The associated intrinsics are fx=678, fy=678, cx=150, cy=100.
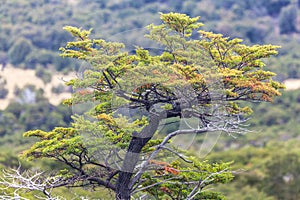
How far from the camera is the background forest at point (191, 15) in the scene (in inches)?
975

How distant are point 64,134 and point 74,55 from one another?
98cm

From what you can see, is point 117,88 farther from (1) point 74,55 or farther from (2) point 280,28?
(2) point 280,28

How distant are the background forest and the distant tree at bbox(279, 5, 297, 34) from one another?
0.07 m

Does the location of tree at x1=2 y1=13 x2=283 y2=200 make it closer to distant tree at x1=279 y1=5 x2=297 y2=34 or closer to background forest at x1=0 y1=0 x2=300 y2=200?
background forest at x1=0 y1=0 x2=300 y2=200

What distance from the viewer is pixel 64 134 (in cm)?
766

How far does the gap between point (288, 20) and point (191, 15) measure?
58.5 feet

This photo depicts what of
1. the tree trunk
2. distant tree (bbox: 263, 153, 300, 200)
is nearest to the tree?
the tree trunk

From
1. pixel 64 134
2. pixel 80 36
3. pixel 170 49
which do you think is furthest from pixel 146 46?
pixel 64 134

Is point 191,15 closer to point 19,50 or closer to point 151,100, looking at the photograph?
point 19,50

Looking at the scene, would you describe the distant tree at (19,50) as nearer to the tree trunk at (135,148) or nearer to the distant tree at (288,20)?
the distant tree at (288,20)

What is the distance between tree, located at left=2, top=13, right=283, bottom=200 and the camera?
7.06 meters

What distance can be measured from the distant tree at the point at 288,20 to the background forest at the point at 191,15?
74mm

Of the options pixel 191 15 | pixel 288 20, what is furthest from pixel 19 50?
pixel 288 20

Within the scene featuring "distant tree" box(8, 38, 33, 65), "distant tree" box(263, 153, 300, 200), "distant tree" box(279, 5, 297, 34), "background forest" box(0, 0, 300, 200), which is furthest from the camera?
"distant tree" box(279, 5, 297, 34)
